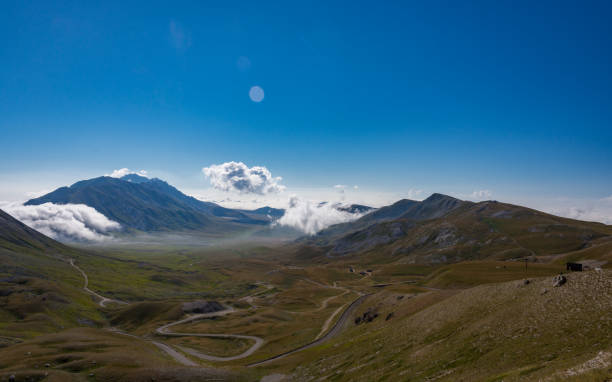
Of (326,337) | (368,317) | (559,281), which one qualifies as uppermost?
(559,281)

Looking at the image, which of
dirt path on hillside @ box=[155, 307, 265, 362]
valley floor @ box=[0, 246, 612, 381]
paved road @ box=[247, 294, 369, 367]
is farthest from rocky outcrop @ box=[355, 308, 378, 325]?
dirt path on hillside @ box=[155, 307, 265, 362]

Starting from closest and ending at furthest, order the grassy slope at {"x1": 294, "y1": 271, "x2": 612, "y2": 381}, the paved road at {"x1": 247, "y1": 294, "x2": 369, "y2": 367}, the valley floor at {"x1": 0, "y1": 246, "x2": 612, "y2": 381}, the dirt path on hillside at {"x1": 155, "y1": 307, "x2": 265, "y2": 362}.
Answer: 1. the grassy slope at {"x1": 294, "y1": 271, "x2": 612, "y2": 381}
2. the valley floor at {"x1": 0, "y1": 246, "x2": 612, "y2": 381}
3. the paved road at {"x1": 247, "y1": 294, "x2": 369, "y2": 367}
4. the dirt path on hillside at {"x1": 155, "y1": 307, "x2": 265, "y2": 362}

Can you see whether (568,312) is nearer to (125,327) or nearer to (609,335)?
(609,335)

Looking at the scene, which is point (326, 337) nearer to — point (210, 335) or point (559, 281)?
point (210, 335)

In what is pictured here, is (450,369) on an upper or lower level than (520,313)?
lower

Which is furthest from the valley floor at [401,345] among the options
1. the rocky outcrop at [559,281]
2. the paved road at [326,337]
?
the rocky outcrop at [559,281]

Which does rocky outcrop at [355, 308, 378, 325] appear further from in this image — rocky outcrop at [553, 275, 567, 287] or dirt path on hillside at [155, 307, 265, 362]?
rocky outcrop at [553, 275, 567, 287]

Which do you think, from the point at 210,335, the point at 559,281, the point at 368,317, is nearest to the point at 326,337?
the point at 368,317

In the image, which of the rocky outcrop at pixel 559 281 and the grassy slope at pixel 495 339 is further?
the rocky outcrop at pixel 559 281

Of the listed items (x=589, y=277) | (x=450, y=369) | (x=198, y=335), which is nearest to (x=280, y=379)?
(x=450, y=369)

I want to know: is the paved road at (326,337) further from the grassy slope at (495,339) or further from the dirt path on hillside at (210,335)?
the grassy slope at (495,339)

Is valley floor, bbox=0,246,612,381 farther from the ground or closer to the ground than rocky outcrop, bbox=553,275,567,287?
closer to the ground
